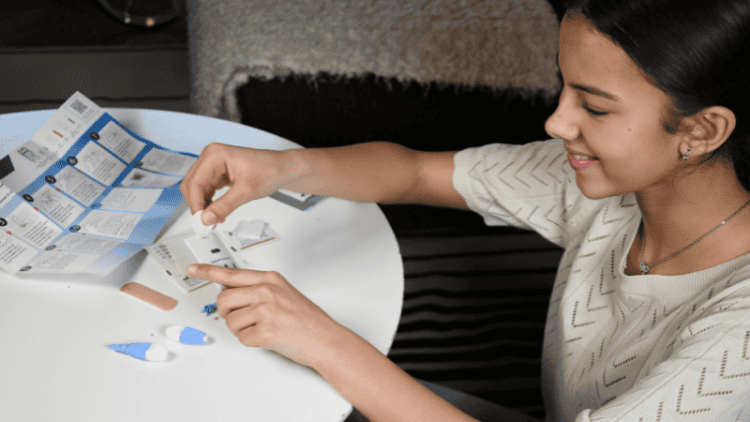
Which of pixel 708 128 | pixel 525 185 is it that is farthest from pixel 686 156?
pixel 525 185

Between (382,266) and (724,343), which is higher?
(724,343)

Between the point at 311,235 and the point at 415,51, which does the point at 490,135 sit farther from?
the point at 311,235

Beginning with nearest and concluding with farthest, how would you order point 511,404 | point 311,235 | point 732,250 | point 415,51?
point 732,250 → point 311,235 → point 511,404 → point 415,51

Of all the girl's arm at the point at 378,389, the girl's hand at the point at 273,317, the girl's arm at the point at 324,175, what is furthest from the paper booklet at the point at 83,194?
the girl's arm at the point at 378,389

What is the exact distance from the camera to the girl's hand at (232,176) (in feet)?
2.93

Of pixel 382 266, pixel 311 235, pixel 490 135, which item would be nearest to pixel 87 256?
pixel 311 235

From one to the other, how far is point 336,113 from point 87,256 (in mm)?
990

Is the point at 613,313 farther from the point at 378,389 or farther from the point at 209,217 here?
the point at 209,217

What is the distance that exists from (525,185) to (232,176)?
522 millimetres

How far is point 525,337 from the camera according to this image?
1376mm

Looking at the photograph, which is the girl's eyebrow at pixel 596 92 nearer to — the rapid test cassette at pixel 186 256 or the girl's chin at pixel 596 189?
the girl's chin at pixel 596 189

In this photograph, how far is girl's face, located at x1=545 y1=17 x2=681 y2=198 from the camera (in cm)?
63

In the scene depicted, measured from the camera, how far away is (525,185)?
1014 millimetres

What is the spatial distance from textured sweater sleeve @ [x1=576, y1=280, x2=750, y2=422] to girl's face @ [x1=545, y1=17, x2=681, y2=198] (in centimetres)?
17
